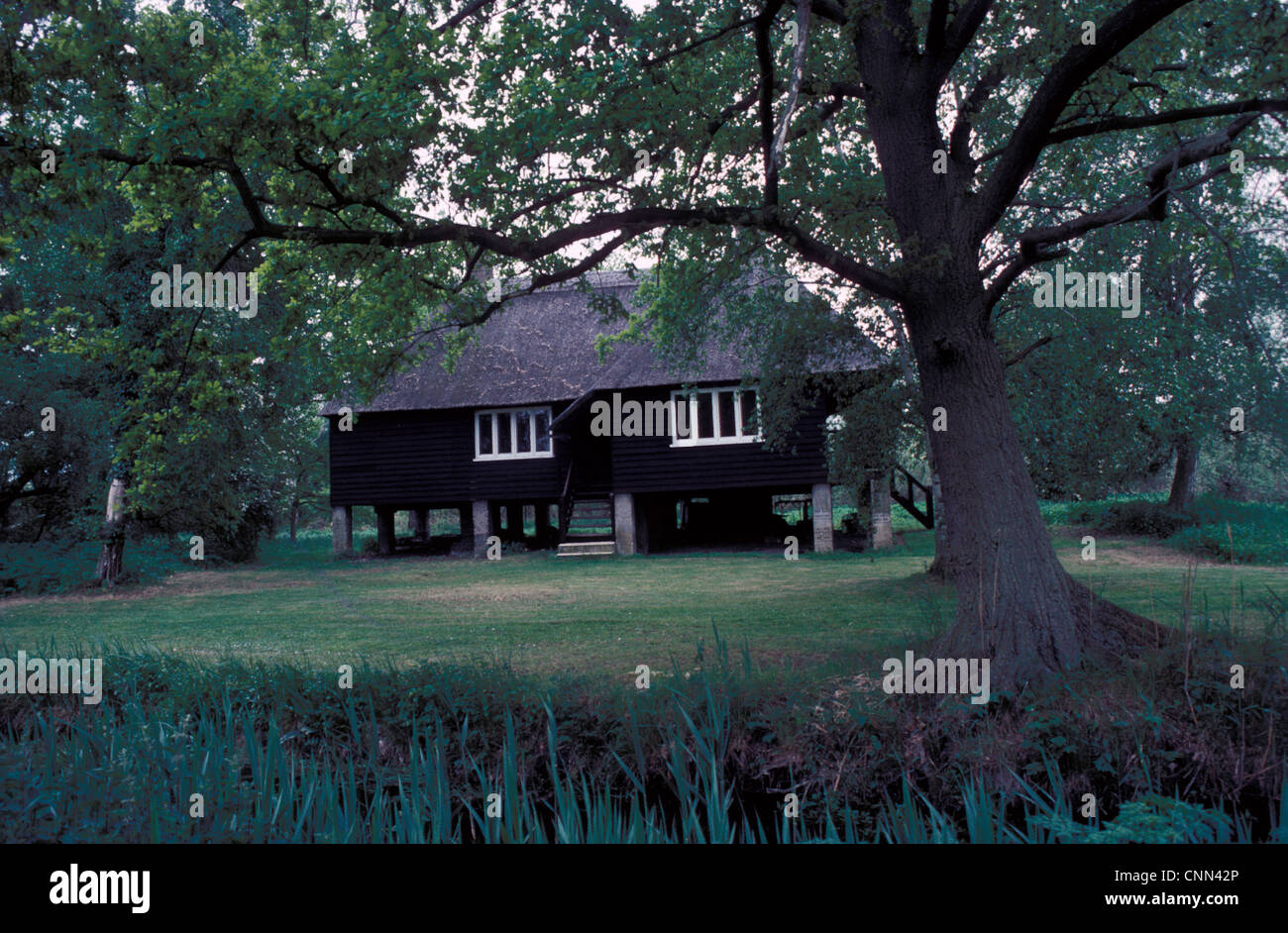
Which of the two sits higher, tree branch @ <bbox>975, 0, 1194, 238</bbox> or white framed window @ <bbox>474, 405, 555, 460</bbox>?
tree branch @ <bbox>975, 0, 1194, 238</bbox>

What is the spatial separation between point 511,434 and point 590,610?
14.9 m

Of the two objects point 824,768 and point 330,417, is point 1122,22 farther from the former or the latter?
point 330,417

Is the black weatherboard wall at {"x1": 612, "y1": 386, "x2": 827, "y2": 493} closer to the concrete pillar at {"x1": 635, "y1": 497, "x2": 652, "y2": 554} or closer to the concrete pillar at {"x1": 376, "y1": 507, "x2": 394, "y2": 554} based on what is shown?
the concrete pillar at {"x1": 635, "y1": 497, "x2": 652, "y2": 554}

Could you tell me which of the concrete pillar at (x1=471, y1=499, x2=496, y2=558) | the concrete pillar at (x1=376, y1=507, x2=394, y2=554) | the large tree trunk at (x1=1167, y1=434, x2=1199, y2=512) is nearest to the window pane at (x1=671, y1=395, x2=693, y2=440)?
the concrete pillar at (x1=471, y1=499, x2=496, y2=558)

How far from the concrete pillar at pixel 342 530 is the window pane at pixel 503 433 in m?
5.37

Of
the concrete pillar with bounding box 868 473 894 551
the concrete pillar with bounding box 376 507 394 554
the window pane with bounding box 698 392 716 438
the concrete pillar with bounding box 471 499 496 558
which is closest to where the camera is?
the concrete pillar with bounding box 868 473 894 551

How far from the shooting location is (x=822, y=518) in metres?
23.6

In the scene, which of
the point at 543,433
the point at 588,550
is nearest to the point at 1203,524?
the point at 588,550

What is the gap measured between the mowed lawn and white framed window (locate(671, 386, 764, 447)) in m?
4.02

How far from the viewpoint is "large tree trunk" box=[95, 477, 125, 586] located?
1780cm

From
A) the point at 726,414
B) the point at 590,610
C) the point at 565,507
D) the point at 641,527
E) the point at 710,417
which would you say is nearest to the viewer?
the point at 590,610

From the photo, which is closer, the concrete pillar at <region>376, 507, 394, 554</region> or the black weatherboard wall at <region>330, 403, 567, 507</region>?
the black weatherboard wall at <region>330, 403, 567, 507</region>

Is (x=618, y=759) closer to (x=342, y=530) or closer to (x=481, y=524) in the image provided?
(x=481, y=524)

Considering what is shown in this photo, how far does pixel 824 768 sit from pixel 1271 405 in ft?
74.4
